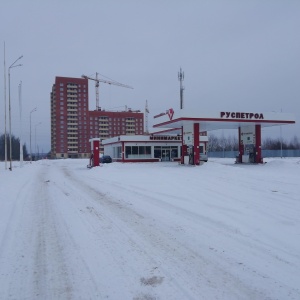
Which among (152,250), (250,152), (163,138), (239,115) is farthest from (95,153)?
(152,250)

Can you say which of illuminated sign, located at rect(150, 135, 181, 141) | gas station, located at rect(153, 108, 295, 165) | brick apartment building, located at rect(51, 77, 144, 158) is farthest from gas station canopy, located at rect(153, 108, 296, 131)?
brick apartment building, located at rect(51, 77, 144, 158)

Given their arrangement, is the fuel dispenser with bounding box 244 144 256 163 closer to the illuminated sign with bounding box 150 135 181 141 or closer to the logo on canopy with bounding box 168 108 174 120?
the logo on canopy with bounding box 168 108 174 120

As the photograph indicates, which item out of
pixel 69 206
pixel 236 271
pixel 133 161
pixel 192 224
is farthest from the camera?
pixel 133 161

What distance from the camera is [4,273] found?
5672mm

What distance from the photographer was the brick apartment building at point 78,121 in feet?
445

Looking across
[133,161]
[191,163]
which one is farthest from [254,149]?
[133,161]

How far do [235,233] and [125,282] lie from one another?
12.2 ft

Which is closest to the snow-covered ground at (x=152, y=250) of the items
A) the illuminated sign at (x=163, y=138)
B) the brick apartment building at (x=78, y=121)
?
the illuminated sign at (x=163, y=138)

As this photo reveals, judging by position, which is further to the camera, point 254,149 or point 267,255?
point 254,149

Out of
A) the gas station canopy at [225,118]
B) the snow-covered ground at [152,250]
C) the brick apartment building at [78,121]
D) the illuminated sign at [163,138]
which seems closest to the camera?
the snow-covered ground at [152,250]

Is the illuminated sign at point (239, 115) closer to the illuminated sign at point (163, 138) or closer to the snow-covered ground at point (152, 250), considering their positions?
the illuminated sign at point (163, 138)

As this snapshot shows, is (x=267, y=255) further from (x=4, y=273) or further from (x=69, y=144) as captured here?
(x=69, y=144)

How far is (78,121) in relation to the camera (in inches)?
5527

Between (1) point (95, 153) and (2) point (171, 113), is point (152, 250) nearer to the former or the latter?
(2) point (171, 113)
